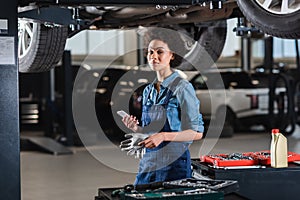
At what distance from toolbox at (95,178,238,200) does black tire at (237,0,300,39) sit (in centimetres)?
70

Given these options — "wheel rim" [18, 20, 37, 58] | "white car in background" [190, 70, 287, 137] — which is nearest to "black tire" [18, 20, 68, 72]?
"wheel rim" [18, 20, 37, 58]

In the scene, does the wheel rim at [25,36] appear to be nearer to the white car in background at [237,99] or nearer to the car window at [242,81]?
the white car in background at [237,99]

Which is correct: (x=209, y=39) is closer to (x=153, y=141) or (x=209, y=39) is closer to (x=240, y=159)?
(x=240, y=159)

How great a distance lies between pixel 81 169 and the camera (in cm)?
721

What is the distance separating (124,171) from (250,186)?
160 inches

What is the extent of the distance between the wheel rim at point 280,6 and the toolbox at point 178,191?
2.63 ft

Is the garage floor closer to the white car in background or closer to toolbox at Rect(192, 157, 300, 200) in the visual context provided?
the white car in background

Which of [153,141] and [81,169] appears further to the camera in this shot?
[81,169]

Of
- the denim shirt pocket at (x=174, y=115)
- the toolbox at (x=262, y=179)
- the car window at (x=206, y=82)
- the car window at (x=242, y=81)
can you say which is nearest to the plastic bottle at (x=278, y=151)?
the toolbox at (x=262, y=179)

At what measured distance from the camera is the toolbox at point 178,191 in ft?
7.63

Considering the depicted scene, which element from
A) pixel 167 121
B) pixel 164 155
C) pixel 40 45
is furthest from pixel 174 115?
pixel 40 45

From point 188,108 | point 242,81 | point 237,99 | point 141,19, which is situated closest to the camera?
point 188,108

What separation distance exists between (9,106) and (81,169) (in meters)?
4.18

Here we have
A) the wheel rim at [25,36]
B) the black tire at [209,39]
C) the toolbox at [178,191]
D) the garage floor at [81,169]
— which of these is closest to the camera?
the toolbox at [178,191]
